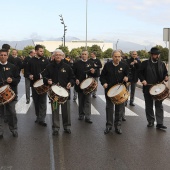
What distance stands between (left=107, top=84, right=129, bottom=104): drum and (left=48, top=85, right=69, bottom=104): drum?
1026mm

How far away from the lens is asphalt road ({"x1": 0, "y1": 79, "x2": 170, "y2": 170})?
533 centimetres

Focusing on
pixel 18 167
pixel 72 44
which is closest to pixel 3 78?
pixel 18 167

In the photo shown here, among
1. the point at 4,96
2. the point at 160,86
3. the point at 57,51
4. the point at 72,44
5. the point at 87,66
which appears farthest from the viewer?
the point at 72,44

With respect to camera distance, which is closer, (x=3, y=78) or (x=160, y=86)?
(x=3, y=78)

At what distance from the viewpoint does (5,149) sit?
6.12 m

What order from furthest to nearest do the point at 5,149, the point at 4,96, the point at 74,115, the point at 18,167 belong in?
1. the point at 74,115
2. the point at 4,96
3. the point at 5,149
4. the point at 18,167

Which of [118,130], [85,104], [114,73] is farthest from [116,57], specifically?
[85,104]

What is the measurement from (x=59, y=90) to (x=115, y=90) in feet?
4.28

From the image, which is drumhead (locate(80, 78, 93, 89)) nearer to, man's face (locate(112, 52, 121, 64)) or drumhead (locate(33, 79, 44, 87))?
drumhead (locate(33, 79, 44, 87))

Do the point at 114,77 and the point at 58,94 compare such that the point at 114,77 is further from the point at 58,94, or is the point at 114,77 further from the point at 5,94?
the point at 5,94

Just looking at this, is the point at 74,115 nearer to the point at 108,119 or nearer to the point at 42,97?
the point at 42,97

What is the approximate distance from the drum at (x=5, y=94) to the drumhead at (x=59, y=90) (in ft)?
3.03

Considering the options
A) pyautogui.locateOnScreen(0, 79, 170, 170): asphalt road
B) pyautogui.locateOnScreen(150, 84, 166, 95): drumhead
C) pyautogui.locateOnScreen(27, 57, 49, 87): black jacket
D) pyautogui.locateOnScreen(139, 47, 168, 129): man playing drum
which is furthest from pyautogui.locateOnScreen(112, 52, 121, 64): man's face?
pyautogui.locateOnScreen(27, 57, 49, 87): black jacket

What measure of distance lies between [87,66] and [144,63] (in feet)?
5.48
